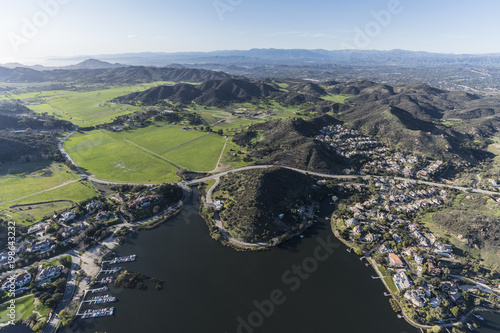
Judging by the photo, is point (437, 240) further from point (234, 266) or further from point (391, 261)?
point (234, 266)

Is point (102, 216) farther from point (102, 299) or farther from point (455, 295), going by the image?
point (455, 295)

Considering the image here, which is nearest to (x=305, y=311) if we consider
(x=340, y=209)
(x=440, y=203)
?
(x=340, y=209)

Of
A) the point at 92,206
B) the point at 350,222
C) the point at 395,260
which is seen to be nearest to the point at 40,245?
the point at 92,206

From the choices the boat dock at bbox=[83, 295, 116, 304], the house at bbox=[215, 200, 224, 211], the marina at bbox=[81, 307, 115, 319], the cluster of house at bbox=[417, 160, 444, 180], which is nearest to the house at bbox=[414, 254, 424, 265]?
the cluster of house at bbox=[417, 160, 444, 180]

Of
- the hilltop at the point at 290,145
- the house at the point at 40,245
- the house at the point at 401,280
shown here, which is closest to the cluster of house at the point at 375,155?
the hilltop at the point at 290,145

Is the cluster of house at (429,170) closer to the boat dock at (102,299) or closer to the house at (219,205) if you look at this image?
the house at (219,205)

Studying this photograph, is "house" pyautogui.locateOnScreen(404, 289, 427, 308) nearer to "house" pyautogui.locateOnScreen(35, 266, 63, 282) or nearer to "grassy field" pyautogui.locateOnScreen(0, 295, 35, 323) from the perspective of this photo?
"grassy field" pyautogui.locateOnScreen(0, 295, 35, 323)
